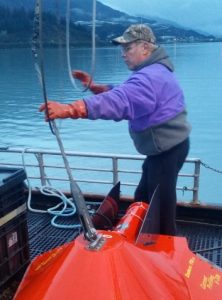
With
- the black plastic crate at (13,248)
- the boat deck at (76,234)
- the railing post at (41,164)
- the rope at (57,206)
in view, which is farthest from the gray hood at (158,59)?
the railing post at (41,164)

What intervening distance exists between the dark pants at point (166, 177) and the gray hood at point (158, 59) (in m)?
0.64

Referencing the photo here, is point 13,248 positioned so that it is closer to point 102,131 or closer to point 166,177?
point 166,177

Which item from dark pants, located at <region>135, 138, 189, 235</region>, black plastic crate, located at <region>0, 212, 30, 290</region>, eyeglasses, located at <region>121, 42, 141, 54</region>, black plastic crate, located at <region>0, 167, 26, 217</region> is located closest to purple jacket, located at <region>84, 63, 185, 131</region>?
eyeglasses, located at <region>121, 42, 141, 54</region>

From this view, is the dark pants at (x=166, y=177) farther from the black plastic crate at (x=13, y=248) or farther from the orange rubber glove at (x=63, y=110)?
the orange rubber glove at (x=63, y=110)

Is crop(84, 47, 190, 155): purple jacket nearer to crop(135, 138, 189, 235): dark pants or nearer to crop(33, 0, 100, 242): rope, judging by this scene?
crop(135, 138, 189, 235): dark pants

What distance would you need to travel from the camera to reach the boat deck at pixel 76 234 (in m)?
4.23

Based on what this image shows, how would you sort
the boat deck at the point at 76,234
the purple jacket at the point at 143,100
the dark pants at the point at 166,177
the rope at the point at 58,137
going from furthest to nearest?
the boat deck at the point at 76,234 < the dark pants at the point at 166,177 < the purple jacket at the point at 143,100 < the rope at the point at 58,137

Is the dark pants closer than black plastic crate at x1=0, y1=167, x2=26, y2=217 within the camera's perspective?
No

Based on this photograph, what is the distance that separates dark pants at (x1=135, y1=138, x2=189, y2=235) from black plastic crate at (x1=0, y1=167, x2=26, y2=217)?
985mm

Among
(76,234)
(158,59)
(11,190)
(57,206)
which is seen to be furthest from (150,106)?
(57,206)

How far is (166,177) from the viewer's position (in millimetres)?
3402

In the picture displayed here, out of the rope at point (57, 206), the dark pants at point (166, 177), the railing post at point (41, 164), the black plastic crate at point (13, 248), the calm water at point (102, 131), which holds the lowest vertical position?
the calm water at point (102, 131)

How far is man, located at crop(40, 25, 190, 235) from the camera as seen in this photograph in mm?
2383

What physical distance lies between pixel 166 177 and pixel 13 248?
1242 millimetres
